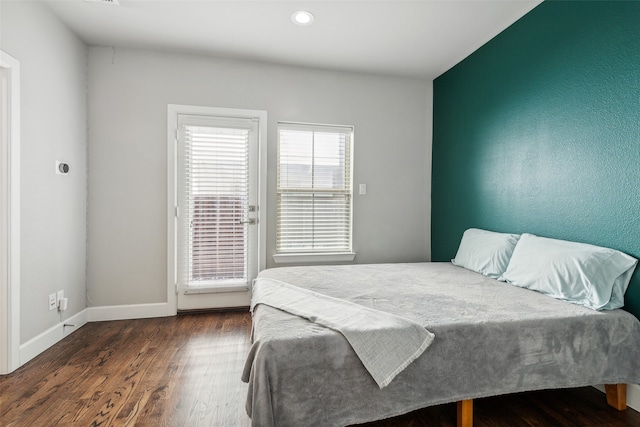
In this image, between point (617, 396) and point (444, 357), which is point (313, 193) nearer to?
point (444, 357)

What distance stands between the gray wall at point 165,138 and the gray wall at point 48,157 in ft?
0.50

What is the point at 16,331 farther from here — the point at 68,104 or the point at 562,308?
the point at 562,308

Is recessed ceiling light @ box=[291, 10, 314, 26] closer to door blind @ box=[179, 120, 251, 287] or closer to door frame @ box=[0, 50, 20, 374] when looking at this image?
door blind @ box=[179, 120, 251, 287]

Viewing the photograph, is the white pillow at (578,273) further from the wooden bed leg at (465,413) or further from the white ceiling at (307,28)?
the white ceiling at (307,28)

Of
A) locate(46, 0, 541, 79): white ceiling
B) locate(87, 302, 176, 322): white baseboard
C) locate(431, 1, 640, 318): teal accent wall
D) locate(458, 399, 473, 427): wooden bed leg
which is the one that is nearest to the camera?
locate(458, 399, 473, 427): wooden bed leg

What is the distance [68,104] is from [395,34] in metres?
2.93

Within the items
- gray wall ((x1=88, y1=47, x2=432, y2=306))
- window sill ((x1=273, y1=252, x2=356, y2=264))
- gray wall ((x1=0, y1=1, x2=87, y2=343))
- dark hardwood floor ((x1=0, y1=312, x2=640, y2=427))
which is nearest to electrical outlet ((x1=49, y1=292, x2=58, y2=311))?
gray wall ((x1=0, y1=1, x2=87, y2=343))

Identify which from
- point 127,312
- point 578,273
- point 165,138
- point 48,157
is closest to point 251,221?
point 165,138

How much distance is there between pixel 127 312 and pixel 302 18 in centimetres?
315

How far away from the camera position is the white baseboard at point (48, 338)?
2.23 meters

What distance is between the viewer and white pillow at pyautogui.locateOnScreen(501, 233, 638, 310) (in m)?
1.77

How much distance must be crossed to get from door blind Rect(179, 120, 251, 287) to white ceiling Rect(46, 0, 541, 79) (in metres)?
0.81

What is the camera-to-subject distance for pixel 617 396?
1757 mm

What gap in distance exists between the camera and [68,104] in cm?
273
